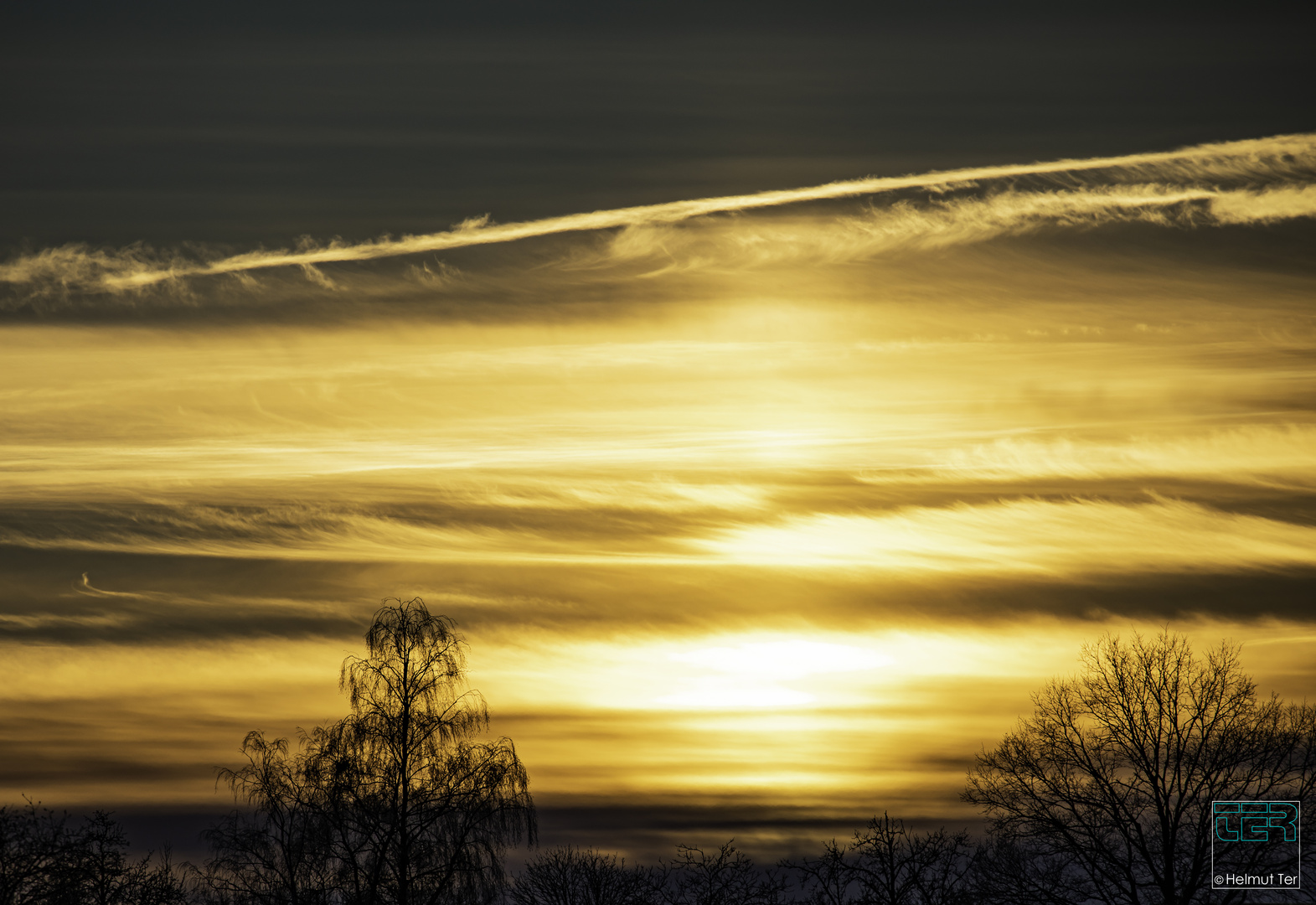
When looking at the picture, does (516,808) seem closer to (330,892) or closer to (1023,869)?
(330,892)

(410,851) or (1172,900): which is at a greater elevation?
(410,851)

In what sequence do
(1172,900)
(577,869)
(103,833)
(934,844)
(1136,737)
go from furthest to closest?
(577,869) → (934,844) → (1136,737) → (1172,900) → (103,833)

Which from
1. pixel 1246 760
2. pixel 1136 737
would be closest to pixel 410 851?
pixel 1136 737

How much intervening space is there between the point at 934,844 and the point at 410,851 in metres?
29.9

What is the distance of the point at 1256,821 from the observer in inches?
1708

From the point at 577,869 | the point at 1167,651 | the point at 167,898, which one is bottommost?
the point at 577,869

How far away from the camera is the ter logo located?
43.1 meters

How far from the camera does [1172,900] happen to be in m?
42.2

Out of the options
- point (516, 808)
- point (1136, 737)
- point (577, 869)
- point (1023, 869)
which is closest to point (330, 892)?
point (516, 808)

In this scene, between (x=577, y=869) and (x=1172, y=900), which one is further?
(x=577, y=869)

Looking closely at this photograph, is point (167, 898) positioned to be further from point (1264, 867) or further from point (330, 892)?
point (1264, 867)

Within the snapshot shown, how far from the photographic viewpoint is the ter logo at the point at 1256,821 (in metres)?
43.1

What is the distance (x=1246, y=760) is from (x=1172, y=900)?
5576mm

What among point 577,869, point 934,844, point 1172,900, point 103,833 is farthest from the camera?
point 577,869
